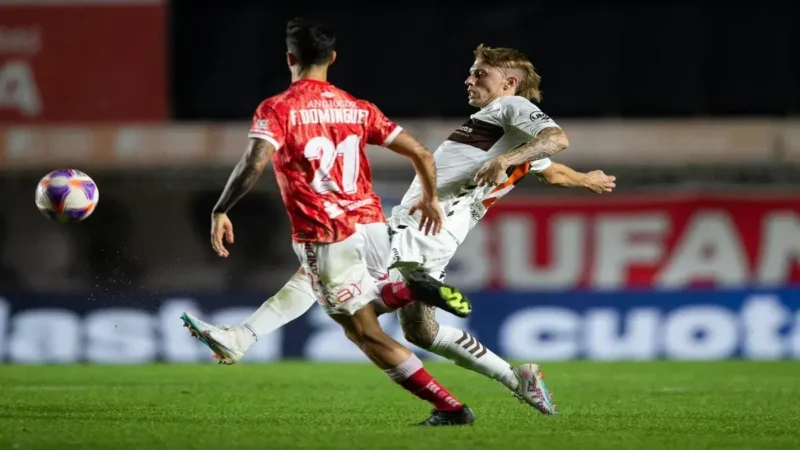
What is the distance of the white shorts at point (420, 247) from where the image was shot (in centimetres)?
739

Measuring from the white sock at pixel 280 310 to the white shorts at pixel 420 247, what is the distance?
0.49 m

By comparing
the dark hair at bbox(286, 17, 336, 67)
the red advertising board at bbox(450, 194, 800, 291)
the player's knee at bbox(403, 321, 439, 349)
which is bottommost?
the red advertising board at bbox(450, 194, 800, 291)

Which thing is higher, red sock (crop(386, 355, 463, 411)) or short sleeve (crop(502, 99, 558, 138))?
short sleeve (crop(502, 99, 558, 138))

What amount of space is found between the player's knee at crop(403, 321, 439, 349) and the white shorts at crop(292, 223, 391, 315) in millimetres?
611

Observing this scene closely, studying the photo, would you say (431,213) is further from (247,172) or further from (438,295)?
(247,172)

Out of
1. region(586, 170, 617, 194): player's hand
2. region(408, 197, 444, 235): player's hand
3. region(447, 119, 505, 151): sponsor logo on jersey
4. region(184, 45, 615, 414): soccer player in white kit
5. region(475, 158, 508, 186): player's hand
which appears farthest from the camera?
region(586, 170, 617, 194): player's hand

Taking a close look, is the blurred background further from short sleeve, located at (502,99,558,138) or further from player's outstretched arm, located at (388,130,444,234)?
player's outstretched arm, located at (388,130,444,234)

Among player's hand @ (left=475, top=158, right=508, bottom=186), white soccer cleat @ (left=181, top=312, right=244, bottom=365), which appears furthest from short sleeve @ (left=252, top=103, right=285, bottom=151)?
player's hand @ (left=475, top=158, right=508, bottom=186)

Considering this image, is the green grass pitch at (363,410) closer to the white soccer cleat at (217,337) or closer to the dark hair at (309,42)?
the white soccer cleat at (217,337)

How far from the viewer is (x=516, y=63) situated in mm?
7805

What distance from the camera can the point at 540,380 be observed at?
23.9 feet

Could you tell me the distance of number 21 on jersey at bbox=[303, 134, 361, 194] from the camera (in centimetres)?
647

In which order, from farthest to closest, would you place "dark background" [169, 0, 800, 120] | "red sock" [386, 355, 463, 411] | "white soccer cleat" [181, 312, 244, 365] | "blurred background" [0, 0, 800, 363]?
"dark background" [169, 0, 800, 120], "blurred background" [0, 0, 800, 363], "white soccer cleat" [181, 312, 244, 365], "red sock" [386, 355, 463, 411]

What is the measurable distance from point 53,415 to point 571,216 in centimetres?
981
